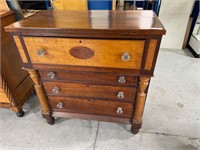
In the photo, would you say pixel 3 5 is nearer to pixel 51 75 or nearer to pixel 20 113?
pixel 51 75

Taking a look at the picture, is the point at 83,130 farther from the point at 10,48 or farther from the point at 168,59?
the point at 168,59

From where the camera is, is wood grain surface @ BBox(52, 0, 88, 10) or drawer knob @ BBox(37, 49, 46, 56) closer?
drawer knob @ BBox(37, 49, 46, 56)

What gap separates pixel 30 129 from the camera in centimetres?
138

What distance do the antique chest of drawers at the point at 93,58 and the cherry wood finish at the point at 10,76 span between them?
1.18 ft

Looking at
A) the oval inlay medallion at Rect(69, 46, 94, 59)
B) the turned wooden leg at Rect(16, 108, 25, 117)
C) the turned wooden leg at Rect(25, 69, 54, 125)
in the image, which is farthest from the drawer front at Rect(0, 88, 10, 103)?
the oval inlay medallion at Rect(69, 46, 94, 59)

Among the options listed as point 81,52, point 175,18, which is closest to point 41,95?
point 81,52

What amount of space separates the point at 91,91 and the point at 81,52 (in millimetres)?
344

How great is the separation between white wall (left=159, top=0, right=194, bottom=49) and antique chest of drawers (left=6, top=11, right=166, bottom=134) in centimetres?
167

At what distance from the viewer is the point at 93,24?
0.88 metres

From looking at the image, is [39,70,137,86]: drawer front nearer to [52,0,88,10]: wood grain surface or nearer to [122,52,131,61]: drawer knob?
[122,52,131,61]: drawer knob

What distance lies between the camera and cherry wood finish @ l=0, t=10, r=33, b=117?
1.27 meters

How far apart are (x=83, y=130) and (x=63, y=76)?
56 cm

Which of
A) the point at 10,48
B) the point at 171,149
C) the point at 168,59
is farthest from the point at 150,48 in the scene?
the point at 168,59

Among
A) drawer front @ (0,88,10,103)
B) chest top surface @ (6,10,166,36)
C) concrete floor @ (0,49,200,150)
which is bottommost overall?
concrete floor @ (0,49,200,150)
